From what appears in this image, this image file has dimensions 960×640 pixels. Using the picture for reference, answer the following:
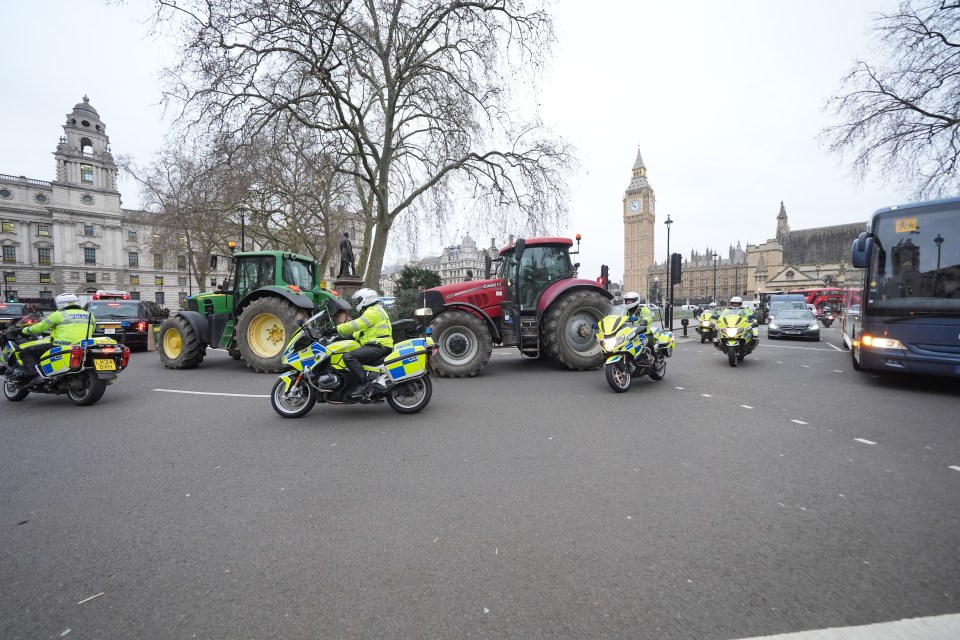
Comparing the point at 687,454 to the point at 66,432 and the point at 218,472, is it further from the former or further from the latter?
the point at 66,432

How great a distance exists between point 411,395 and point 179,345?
7329 millimetres

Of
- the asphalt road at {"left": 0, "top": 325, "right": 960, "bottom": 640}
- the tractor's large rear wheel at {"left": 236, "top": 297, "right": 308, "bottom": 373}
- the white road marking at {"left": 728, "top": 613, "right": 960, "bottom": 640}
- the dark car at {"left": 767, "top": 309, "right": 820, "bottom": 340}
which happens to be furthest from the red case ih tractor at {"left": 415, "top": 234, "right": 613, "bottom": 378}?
the dark car at {"left": 767, "top": 309, "right": 820, "bottom": 340}

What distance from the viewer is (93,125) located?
61.2 meters

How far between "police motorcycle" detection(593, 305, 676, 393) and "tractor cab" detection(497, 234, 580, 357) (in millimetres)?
1937

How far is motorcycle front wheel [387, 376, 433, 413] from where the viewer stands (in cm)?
573

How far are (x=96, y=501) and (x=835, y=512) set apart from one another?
201 inches

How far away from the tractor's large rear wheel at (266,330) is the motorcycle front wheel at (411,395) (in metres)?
3.82

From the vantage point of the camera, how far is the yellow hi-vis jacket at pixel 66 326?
6113 millimetres

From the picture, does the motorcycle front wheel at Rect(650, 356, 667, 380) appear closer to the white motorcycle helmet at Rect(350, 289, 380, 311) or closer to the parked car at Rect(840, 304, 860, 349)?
the parked car at Rect(840, 304, 860, 349)

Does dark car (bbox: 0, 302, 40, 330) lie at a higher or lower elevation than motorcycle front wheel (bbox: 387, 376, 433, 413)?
higher

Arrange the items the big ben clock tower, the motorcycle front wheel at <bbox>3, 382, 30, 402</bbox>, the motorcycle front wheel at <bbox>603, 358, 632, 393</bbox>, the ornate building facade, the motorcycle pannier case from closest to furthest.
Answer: the motorcycle pannier case < the motorcycle front wheel at <bbox>3, 382, 30, 402</bbox> < the motorcycle front wheel at <bbox>603, 358, 632, 393</bbox> < the ornate building facade < the big ben clock tower

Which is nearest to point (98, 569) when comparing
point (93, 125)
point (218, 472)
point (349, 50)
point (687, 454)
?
point (218, 472)

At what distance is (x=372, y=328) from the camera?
5652mm

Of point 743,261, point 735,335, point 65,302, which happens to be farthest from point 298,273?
point 743,261
